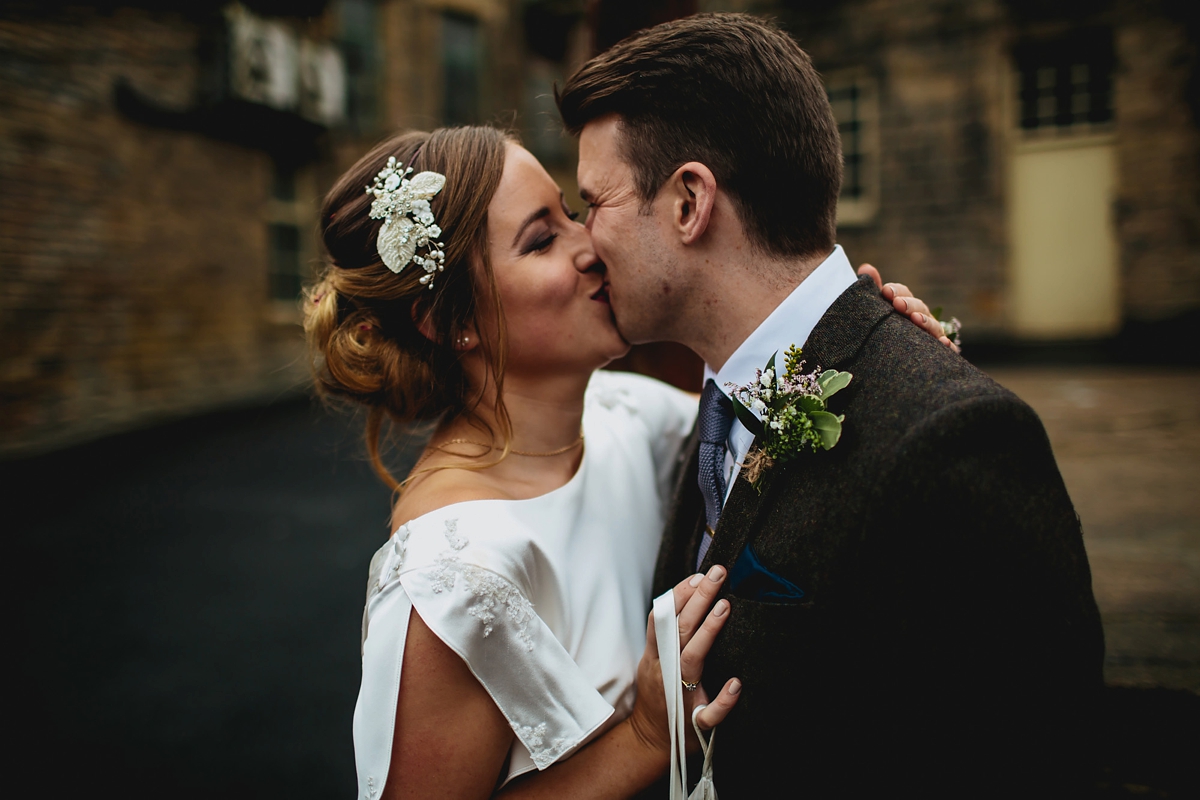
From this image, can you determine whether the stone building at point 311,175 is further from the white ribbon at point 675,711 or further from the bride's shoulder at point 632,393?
the white ribbon at point 675,711

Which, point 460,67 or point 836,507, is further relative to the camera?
point 460,67

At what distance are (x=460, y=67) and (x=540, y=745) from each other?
16819mm

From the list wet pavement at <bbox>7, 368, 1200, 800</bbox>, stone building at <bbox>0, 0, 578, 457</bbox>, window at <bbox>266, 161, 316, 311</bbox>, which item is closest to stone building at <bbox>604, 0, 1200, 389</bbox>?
wet pavement at <bbox>7, 368, 1200, 800</bbox>

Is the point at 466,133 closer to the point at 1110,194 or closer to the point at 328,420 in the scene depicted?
the point at 328,420

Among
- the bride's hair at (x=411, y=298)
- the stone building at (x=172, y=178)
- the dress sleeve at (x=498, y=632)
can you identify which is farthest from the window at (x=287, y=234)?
the dress sleeve at (x=498, y=632)

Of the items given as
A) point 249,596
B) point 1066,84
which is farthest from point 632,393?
point 1066,84

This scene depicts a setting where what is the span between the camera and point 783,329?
5.82 feet

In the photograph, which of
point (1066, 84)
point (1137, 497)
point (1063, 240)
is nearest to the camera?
point (1137, 497)

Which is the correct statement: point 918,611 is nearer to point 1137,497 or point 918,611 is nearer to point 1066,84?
point 1137,497

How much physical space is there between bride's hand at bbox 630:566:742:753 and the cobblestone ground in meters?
1.46

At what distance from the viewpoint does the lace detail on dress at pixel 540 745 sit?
1648 mm

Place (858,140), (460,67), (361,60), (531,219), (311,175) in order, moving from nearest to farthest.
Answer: (531,219) < (858,140) < (311,175) < (361,60) < (460,67)

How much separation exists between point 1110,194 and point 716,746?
12460 millimetres

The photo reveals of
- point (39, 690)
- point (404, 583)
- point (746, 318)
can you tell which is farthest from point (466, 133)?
point (39, 690)
